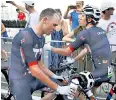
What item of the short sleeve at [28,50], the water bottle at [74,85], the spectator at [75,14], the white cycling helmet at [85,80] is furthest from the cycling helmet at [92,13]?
the spectator at [75,14]

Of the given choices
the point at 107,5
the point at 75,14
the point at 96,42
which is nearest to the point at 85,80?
the point at 96,42

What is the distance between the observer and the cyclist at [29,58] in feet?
11.7

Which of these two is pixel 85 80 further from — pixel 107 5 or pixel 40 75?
pixel 107 5

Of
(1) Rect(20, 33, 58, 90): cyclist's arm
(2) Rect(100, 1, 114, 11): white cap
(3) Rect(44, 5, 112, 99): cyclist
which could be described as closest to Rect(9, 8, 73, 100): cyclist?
(1) Rect(20, 33, 58, 90): cyclist's arm

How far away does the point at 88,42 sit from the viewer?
4.42m

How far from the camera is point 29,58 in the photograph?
11.8 ft

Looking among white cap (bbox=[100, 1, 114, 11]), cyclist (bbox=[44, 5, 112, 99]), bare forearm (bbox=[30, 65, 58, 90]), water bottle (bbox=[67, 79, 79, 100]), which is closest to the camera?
bare forearm (bbox=[30, 65, 58, 90])

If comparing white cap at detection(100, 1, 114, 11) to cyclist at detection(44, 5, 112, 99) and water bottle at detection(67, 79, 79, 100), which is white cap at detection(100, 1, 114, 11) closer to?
cyclist at detection(44, 5, 112, 99)

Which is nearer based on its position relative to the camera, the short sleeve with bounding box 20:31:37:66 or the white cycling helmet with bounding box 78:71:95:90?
the short sleeve with bounding box 20:31:37:66

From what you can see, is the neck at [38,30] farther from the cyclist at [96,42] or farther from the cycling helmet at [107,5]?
the cycling helmet at [107,5]

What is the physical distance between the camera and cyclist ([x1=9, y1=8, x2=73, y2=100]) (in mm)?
3580

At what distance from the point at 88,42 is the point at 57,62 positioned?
201 centimetres

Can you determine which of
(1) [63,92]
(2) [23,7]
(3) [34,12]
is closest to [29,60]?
(1) [63,92]

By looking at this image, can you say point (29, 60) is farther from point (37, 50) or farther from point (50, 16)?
point (50, 16)
